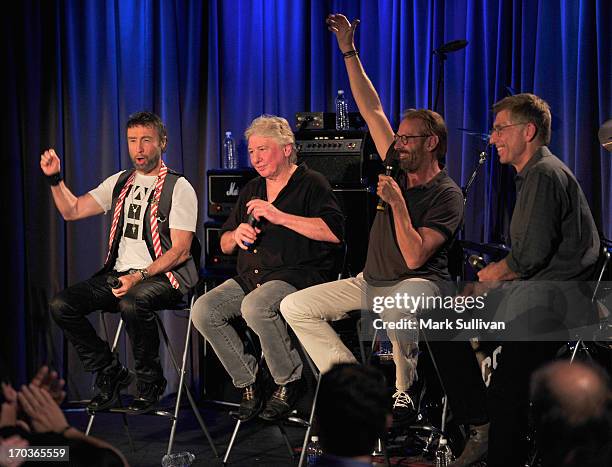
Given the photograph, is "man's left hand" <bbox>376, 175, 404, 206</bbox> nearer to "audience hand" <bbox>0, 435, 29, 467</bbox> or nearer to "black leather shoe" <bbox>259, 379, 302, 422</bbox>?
"black leather shoe" <bbox>259, 379, 302, 422</bbox>

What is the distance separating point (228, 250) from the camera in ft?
14.0

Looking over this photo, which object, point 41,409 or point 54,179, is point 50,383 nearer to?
point 41,409

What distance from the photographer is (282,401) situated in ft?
12.9

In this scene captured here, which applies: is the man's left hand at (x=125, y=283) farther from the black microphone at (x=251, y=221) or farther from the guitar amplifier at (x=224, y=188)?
the guitar amplifier at (x=224, y=188)

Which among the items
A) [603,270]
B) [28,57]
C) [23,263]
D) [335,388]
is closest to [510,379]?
[603,270]

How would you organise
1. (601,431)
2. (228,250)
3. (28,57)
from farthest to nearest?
(28,57) → (228,250) → (601,431)

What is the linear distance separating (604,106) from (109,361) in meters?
2.95

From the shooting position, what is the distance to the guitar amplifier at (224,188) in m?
4.96

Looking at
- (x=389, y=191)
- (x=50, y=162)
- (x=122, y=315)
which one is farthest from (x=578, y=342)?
(x=50, y=162)

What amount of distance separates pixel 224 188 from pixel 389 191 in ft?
4.69

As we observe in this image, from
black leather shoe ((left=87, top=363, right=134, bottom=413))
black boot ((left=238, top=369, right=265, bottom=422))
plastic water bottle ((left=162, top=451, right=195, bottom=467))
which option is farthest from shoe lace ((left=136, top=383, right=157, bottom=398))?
black boot ((left=238, top=369, right=265, bottom=422))

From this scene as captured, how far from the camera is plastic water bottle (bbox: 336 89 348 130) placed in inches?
195

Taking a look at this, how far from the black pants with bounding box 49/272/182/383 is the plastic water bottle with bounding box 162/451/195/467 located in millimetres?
374

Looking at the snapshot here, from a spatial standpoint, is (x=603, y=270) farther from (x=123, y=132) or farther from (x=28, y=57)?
(x=28, y=57)
